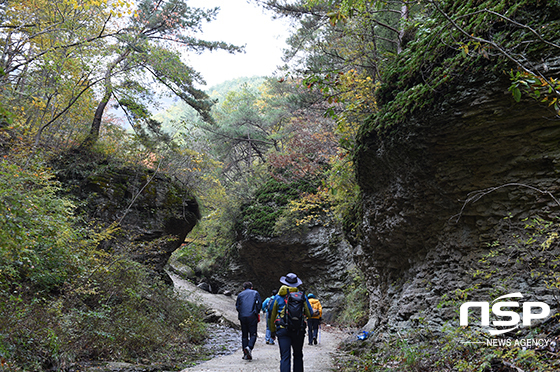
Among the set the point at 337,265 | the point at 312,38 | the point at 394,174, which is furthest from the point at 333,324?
the point at 312,38

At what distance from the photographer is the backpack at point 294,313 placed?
526 centimetres

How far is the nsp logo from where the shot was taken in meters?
4.37

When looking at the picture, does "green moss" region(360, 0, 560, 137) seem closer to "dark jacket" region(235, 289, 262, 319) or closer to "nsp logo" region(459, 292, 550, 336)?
"nsp logo" region(459, 292, 550, 336)

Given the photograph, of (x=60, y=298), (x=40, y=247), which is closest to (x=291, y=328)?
(x=60, y=298)

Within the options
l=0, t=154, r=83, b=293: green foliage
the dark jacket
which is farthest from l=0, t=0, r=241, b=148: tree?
the dark jacket

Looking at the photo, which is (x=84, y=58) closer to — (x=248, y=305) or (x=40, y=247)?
(x=40, y=247)

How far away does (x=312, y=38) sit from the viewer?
1346 cm

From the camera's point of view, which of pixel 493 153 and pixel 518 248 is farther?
pixel 493 153

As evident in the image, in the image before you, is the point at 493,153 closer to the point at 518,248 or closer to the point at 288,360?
the point at 518,248

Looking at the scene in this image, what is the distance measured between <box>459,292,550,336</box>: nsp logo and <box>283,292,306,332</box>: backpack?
255cm

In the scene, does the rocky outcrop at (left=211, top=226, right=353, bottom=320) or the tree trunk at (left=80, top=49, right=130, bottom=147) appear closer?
the tree trunk at (left=80, top=49, right=130, bottom=147)

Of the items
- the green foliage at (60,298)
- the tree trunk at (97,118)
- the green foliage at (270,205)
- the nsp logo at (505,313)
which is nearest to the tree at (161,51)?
the tree trunk at (97,118)

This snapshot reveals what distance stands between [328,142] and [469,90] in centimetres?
1051

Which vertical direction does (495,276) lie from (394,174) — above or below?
below
